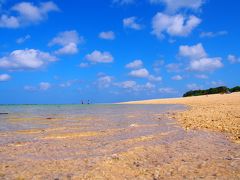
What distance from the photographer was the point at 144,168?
24.1 feet

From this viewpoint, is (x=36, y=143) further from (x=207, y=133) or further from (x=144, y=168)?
(x=207, y=133)

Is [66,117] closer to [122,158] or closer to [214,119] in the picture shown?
[214,119]

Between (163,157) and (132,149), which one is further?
(132,149)

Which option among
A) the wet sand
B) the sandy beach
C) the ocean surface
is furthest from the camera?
the ocean surface

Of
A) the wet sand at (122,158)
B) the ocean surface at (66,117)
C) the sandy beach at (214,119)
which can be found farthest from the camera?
the ocean surface at (66,117)

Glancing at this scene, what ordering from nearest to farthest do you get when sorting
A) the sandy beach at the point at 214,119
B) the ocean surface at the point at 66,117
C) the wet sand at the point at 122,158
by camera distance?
the wet sand at the point at 122,158 → the sandy beach at the point at 214,119 → the ocean surface at the point at 66,117

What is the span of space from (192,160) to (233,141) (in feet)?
11.8

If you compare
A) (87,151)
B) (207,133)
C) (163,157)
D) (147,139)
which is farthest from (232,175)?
(207,133)

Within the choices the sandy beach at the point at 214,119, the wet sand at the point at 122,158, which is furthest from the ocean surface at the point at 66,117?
the wet sand at the point at 122,158

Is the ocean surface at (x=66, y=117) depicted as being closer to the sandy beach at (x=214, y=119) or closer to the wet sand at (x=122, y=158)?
the sandy beach at (x=214, y=119)

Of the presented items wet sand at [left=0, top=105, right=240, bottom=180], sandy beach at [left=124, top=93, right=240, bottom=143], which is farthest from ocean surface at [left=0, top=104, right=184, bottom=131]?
wet sand at [left=0, top=105, right=240, bottom=180]

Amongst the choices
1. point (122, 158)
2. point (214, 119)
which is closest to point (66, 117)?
point (214, 119)

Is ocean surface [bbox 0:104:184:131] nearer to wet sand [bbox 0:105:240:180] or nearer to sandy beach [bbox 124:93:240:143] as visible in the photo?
sandy beach [bbox 124:93:240:143]

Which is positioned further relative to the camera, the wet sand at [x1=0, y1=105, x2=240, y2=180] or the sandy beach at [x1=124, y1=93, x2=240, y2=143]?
the sandy beach at [x1=124, y1=93, x2=240, y2=143]
